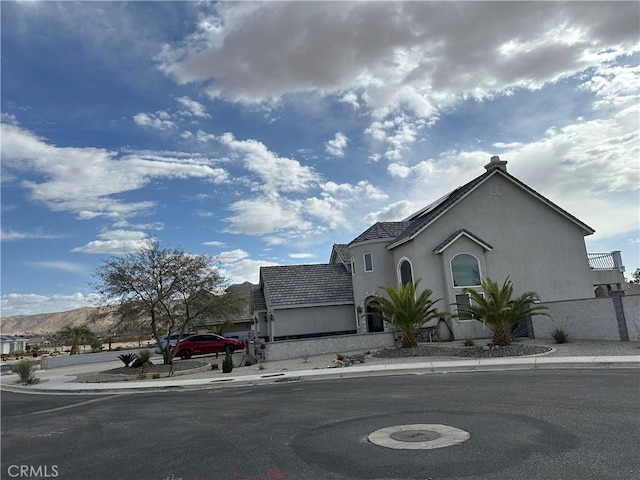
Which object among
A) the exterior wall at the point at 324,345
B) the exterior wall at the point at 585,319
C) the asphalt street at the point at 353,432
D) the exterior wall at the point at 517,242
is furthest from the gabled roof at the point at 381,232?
the asphalt street at the point at 353,432

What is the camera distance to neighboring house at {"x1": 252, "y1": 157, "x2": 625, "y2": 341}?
85.8ft

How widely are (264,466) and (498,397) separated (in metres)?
5.61

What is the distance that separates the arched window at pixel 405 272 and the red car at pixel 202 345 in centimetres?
1262

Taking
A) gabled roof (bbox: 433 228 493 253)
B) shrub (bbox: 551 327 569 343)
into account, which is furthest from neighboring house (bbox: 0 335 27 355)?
shrub (bbox: 551 327 569 343)

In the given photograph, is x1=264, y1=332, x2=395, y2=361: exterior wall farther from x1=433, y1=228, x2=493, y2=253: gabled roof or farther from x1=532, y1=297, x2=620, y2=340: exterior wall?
x1=532, y1=297, x2=620, y2=340: exterior wall

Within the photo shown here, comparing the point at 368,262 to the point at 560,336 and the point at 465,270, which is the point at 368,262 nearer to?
the point at 465,270

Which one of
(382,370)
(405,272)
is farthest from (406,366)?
(405,272)

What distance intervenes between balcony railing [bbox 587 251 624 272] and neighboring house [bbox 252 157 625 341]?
62 mm

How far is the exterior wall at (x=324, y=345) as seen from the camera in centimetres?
2314

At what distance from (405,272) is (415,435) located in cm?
2100

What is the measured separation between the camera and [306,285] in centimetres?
3203

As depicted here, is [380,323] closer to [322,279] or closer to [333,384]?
[322,279]

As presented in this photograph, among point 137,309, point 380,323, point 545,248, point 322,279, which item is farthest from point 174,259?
point 545,248

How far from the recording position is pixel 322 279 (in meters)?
32.9
